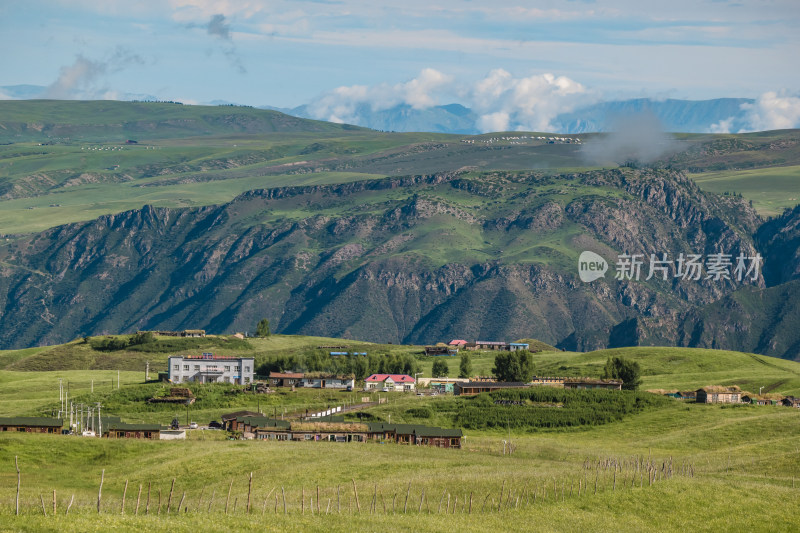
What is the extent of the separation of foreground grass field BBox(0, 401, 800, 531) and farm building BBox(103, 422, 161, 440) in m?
12.4

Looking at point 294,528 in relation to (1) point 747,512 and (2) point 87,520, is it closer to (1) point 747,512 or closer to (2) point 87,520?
(2) point 87,520

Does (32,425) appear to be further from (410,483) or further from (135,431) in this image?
(410,483)

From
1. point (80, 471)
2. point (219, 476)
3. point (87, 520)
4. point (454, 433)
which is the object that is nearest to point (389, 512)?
point (87, 520)

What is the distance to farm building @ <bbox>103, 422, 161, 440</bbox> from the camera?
18650 cm

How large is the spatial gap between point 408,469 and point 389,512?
3661 cm

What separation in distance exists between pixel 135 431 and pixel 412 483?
236ft

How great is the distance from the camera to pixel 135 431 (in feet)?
618

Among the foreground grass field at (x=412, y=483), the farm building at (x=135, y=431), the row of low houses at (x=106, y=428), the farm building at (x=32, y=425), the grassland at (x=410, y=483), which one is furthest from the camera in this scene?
the farm building at (x=32, y=425)

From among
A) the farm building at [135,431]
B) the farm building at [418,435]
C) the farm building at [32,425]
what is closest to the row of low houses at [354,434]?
the farm building at [418,435]

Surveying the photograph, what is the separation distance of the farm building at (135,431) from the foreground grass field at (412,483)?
12376 millimetres

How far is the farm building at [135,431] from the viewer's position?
612 ft

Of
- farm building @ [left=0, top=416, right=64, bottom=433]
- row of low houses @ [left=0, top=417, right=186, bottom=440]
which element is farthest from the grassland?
farm building @ [left=0, top=416, right=64, bottom=433]

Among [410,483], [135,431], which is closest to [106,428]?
[135,431]

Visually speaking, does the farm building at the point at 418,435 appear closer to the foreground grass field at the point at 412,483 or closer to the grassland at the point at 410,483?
the foreground grass field at the point at 412,483
